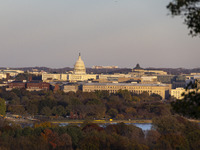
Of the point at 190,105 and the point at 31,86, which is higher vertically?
the point at 190,105

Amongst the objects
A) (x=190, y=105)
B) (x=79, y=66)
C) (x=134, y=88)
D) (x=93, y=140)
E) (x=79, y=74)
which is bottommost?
(x=134, y=88)

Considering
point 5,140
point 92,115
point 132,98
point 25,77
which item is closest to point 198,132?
point 5,140

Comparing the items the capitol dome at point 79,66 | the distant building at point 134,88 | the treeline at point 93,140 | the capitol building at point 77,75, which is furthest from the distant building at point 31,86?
the treeline at point 93,140

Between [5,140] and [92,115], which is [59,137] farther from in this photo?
[92,115]

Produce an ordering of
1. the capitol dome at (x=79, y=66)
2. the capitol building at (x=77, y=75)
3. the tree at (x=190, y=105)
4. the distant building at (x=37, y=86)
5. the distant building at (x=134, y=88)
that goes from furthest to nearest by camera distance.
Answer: the capitol dome at (x=79, y=66), the capitol building at (x=77, y=75), the distant building at (x=37, y=86), the distant building at (x=134, y=88), the tree at (x=190, y=105)

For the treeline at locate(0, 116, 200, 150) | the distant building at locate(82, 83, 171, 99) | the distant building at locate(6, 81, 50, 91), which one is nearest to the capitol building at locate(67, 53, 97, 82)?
the distant building at locate(6, 81, 50, 91)

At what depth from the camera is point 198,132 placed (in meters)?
34.6

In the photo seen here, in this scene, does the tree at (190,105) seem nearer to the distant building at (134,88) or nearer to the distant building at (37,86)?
the distant building at (134,88)

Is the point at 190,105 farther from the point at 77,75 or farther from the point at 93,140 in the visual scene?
the point at 77,75

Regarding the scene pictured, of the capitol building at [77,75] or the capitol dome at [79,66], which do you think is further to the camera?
the capitol dome at [79,66]

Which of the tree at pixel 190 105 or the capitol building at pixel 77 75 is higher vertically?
the tree at pixel 190 105

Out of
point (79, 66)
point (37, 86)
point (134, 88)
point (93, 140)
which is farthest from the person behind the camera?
point (79, 66)

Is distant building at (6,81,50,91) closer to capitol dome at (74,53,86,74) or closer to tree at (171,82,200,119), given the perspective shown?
capitol dome at (74,53,86,74)

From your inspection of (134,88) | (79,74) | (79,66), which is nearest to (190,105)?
(134,88)
